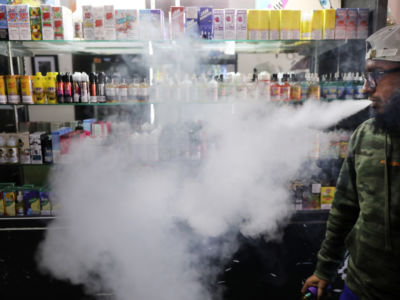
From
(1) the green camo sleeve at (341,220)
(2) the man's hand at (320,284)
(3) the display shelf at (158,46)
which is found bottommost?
(2) the man's hand at (320,284)

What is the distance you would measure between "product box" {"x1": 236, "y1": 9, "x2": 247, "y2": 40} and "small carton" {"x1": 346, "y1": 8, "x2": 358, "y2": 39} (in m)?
0.87

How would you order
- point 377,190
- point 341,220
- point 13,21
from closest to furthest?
1. point 377,190
2. point 341,220
3. point 13,21

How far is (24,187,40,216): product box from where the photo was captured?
2.76 meters

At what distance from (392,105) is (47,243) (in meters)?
2.75

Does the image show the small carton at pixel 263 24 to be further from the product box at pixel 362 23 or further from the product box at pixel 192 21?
the product box at pixel 362 23

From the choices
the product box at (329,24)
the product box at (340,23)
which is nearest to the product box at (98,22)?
the product box at (329,24)

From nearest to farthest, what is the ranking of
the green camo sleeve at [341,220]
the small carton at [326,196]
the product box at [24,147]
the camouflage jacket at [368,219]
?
1. the camouflage jacket at [368,219]
2. the green camo sleeve at [341,220]
3. the product box at [24,147]
4. the small carton at [326,196]

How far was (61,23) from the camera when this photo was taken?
8.46 ft

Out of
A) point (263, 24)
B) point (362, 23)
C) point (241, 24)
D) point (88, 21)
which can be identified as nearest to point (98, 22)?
point (88, 21)

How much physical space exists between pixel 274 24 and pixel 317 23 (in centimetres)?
37

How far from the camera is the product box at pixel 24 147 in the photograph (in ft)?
9.02

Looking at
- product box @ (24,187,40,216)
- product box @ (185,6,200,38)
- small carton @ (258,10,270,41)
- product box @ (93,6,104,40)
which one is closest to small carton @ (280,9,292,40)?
small carton @ (258,10,270,41)

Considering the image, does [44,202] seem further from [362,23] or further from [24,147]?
[362,23]

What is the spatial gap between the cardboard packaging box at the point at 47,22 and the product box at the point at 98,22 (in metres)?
0.35
